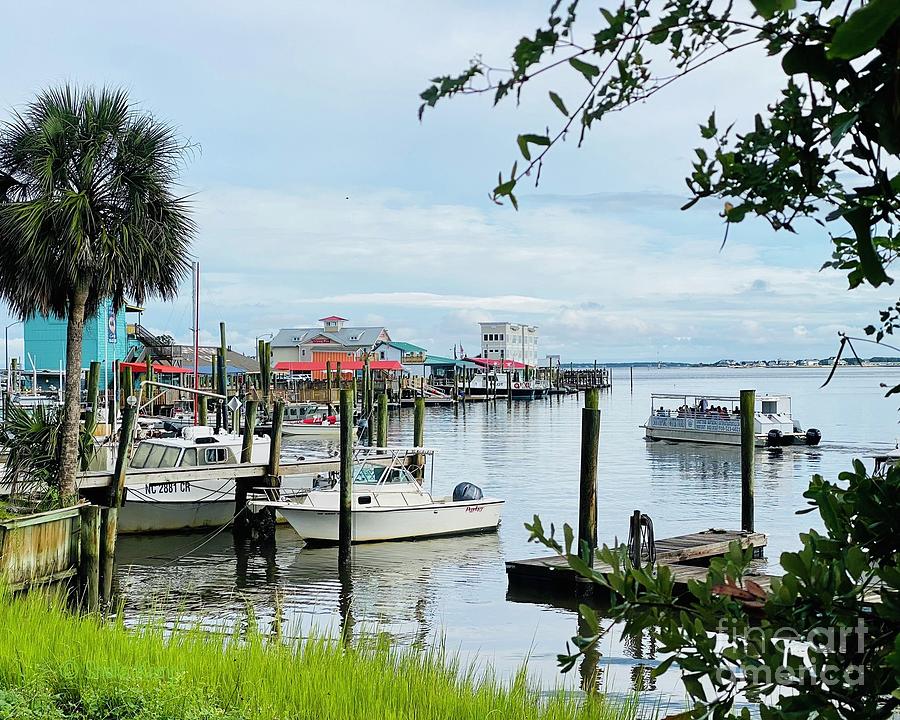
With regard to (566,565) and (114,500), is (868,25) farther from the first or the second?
(114,500)

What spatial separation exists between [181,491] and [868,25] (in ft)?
81.0

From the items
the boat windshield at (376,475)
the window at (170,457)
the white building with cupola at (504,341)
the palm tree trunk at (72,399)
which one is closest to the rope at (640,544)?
the boat windshield at (376,475)

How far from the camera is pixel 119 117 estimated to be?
15.4 m

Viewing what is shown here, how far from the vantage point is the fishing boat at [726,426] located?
168ft

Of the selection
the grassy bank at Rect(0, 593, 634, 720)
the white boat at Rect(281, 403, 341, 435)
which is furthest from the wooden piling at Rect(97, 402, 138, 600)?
the white boat at Rect(281, 403, 341, 435)

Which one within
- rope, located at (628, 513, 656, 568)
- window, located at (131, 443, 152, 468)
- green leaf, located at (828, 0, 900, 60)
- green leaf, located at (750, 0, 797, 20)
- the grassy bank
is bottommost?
rope, located at (628, 513, 656, 568)

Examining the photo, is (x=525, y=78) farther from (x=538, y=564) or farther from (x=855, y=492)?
(x=538, y=564)

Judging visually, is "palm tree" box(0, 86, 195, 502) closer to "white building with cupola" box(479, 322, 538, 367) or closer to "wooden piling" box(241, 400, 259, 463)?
"wooden piling" box(241, 400, 259, 463)

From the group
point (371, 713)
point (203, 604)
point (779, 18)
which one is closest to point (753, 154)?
point (779, 18)

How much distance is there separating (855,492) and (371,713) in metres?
4.74

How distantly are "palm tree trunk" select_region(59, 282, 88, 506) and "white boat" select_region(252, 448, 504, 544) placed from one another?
23.5 feet

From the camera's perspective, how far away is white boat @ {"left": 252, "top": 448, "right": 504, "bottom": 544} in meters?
22.7

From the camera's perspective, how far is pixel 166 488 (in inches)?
954

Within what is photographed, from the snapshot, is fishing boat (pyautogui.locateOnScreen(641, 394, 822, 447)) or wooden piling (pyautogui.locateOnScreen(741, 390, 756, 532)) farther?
fishing boat (pyautogui.locateOnScreen(641, 394, 822, 447))
